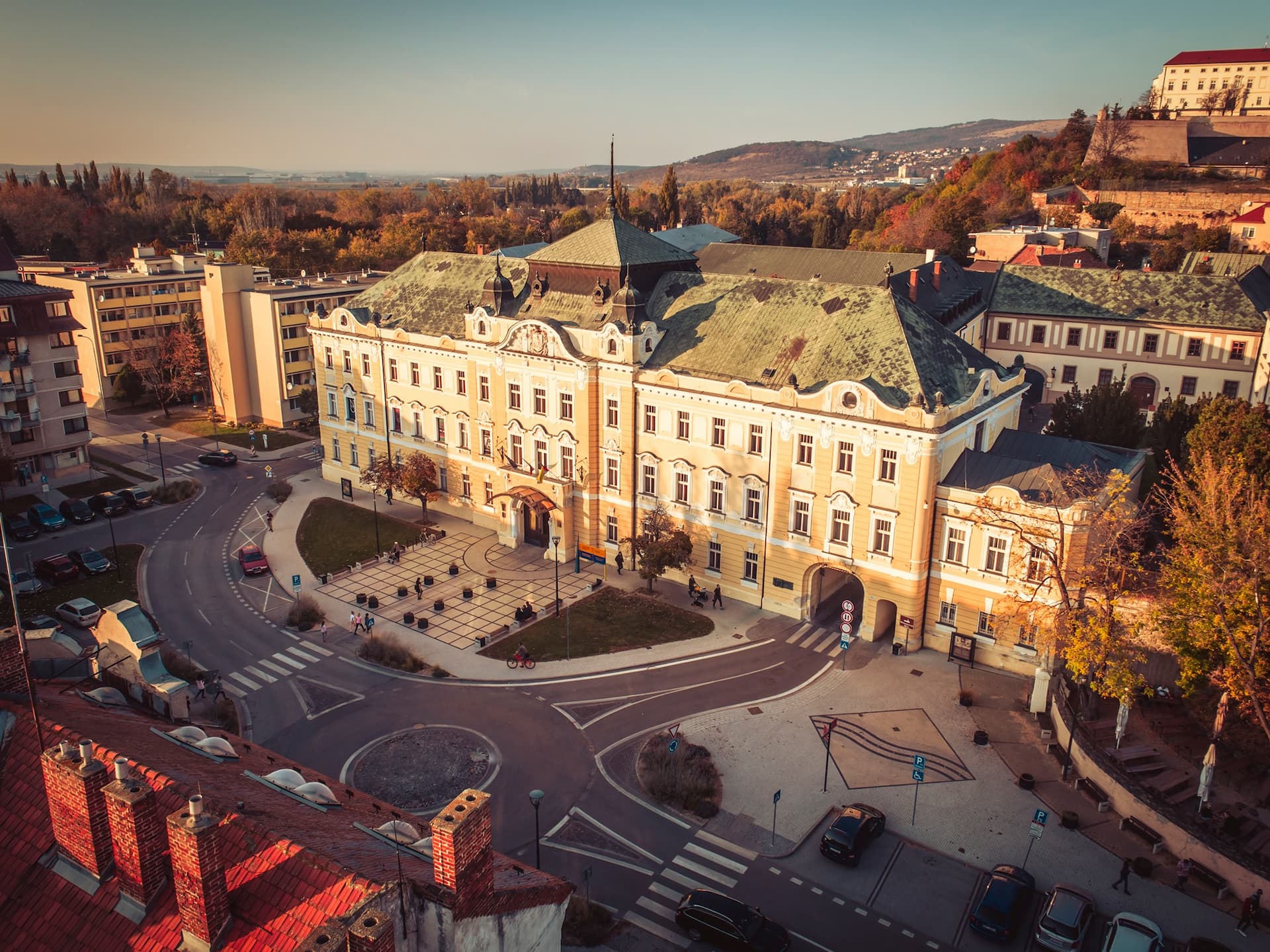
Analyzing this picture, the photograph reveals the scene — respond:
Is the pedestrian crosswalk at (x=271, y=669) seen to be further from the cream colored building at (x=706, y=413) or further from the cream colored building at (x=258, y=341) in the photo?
the cream colored building at (x=258, y=341)

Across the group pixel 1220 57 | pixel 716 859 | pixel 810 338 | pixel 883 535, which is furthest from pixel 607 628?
pixel 1220 57

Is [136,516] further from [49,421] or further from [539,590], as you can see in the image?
[539,590]

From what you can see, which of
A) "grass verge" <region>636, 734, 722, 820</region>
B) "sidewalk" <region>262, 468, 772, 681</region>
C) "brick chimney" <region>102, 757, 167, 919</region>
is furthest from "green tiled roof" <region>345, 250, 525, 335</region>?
"brick chimney" <region>102, 757, 167, 919</region>

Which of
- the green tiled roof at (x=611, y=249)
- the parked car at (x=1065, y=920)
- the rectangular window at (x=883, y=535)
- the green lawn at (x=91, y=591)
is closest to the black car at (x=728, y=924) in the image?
the parked car at (x=1065, y=920)

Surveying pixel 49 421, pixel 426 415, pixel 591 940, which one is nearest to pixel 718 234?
pixel 426 415

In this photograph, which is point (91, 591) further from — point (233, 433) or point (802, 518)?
point (802, 518)

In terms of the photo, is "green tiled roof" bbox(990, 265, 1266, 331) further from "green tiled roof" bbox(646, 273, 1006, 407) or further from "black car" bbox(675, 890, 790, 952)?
"black car" bbox(675, 890, 790, 952)
